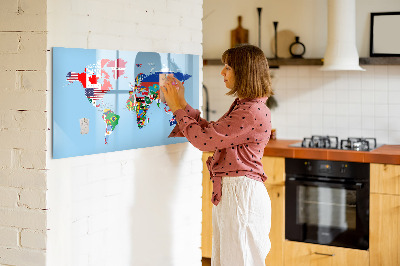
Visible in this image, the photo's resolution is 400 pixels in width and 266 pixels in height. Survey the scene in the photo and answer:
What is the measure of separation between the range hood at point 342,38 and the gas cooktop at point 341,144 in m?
0.54

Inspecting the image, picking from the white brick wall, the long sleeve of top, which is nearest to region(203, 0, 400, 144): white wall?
the long sleeve of top

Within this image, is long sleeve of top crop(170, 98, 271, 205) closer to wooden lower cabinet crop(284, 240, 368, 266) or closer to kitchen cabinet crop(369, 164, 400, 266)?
kitchen cabinet crop(369, 164, 400, 266)

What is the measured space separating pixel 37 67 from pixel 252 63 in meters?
0.99

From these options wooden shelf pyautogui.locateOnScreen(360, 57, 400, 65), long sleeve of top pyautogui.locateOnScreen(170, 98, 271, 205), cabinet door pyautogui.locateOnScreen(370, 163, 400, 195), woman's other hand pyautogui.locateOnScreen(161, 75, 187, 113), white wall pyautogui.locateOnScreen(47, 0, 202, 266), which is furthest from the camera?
wooden shelf pyautogui.locateOnScreen(360, 57, 400, 65)

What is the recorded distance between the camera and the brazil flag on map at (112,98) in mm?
2381

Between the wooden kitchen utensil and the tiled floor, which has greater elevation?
the wooden kitchen utensil

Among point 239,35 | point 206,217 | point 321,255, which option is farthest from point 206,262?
point 239,35

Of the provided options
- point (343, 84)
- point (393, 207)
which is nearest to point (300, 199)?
point (393, 207)

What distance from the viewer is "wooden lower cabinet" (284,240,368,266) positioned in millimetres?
4277

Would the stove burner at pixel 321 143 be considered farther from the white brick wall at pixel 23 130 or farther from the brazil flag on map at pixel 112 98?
the white brick wall at pixel 23 130

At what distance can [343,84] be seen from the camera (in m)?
4.90

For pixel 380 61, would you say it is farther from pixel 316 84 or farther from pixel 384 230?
pixel 384 230

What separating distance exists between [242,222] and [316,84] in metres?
2.45

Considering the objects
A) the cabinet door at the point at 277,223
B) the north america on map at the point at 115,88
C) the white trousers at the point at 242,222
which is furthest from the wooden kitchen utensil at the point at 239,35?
the white trousers at the point at 242,222
